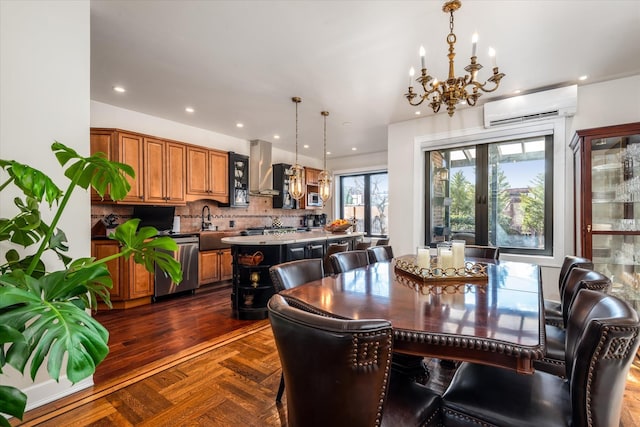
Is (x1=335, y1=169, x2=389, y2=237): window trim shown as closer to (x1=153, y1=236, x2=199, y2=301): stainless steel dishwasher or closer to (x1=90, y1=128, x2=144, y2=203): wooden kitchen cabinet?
(x1=153, y1=236, x2=199, y2=301): stainless steel dishwasher

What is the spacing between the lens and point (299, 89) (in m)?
3.50

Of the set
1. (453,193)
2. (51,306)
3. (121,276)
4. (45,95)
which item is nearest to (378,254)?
(453,193)

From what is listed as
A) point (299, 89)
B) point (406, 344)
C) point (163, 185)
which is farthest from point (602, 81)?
point (163, 185)

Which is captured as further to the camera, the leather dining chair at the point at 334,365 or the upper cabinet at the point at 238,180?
the upper cabinet at the point at 238,180

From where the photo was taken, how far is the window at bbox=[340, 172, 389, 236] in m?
7.11

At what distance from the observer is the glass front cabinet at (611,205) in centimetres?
291

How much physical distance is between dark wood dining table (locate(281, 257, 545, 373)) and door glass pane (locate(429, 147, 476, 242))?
2.58 meters

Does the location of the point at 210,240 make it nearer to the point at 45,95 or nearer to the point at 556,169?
the point at 45,95

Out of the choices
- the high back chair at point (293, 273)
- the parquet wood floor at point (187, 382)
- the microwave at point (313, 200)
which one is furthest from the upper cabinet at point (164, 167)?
the high back chair at point (293, 273)

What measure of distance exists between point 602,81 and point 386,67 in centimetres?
248

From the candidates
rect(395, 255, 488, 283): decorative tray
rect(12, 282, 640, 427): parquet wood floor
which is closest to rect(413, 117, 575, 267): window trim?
rect(12, 282, 640, 427): parquet wood floor

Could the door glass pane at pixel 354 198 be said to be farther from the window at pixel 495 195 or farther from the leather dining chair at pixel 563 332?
the leather dining chair at pixel 563 332

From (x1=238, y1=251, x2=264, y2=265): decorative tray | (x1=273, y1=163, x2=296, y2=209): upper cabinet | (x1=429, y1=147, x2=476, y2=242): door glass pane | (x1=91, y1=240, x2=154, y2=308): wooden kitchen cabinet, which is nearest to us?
(x1=238, y1=251, x2=264, y2=265): decorative tray

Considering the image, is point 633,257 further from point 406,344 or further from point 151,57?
point 151,57
